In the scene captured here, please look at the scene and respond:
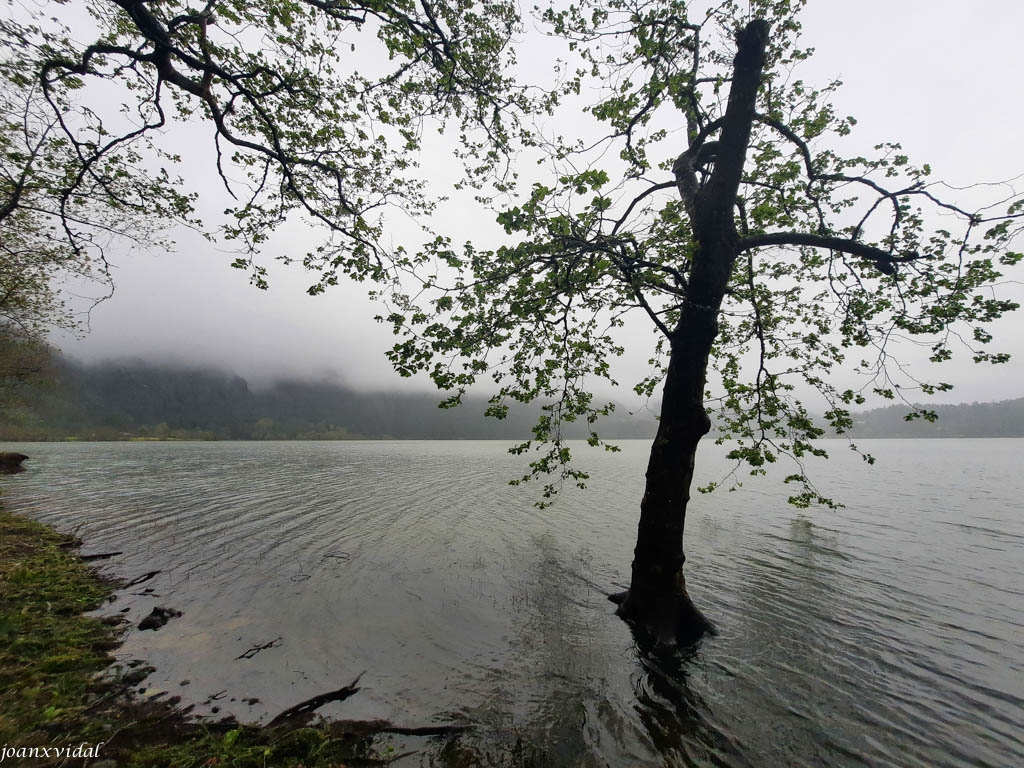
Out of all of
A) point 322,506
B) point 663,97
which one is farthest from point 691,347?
point 322,506

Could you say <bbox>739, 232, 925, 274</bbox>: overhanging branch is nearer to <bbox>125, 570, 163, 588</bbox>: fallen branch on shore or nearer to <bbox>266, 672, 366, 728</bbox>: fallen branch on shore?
<bbox>266, 672, 366, 728</bbox>: fallen branch on shore

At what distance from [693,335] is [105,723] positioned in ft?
39.2

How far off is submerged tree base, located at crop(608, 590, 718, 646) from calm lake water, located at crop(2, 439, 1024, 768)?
432 mm

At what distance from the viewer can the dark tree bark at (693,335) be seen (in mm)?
8422

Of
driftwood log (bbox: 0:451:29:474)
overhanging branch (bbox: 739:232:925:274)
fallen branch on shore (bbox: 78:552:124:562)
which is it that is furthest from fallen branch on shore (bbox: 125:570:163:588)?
driftwood log (bbox: 0:451:29:474)

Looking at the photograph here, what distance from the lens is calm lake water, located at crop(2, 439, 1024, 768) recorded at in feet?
23.5

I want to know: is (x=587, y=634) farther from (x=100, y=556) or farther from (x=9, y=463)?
(x=9, y=463)

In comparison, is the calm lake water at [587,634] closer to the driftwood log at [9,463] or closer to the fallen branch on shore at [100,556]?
the fallen branch on shore at [100,556]

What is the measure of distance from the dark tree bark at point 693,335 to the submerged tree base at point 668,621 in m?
0.03

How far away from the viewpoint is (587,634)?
1065 centimetres

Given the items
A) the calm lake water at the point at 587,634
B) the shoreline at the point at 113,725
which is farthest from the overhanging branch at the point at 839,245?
the shoreline at the point at 113,725

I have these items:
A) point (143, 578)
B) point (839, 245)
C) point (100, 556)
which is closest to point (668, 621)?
point (839, 245)

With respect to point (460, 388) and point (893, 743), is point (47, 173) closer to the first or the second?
point (460, 388)

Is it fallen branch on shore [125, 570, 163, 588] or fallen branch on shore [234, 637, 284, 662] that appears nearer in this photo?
fallen branch on shore [234, 637, 284, 662]
